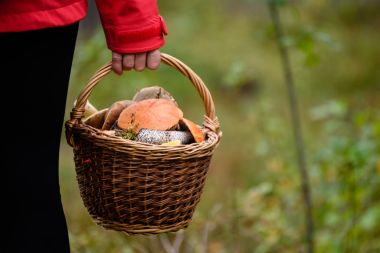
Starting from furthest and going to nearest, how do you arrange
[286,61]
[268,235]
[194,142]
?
[268,235], [286,61], [194,142]

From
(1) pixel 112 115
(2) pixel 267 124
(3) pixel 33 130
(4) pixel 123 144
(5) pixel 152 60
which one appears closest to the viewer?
(3) pixel 33 130

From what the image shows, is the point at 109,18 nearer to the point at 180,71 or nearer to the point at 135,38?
the point at 135,38

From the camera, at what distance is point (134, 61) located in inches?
81.7

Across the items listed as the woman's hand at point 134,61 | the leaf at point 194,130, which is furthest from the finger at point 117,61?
the leaf at point 194,130

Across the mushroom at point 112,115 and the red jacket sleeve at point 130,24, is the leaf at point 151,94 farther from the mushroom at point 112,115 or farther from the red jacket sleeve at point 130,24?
the red jacket sleeve at point 130,24

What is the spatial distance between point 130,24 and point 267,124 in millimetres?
2789

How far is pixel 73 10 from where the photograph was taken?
1.89 m

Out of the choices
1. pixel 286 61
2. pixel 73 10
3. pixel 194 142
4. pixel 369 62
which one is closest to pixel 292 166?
pixel 286 61

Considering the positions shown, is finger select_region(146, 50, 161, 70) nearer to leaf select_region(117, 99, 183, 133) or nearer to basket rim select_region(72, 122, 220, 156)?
leaf select_region(117, 99, 183, 133)

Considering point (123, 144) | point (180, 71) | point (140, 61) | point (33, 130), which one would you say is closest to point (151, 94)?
point (180, 71)

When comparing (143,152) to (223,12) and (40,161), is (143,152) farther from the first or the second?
(223,12)

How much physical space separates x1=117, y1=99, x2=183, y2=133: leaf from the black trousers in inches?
9.5

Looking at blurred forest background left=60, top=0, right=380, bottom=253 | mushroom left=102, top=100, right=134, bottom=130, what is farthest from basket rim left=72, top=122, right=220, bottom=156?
blurred forest background left=60, top=0, right=380, bottom=253

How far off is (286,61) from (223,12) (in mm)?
7566
